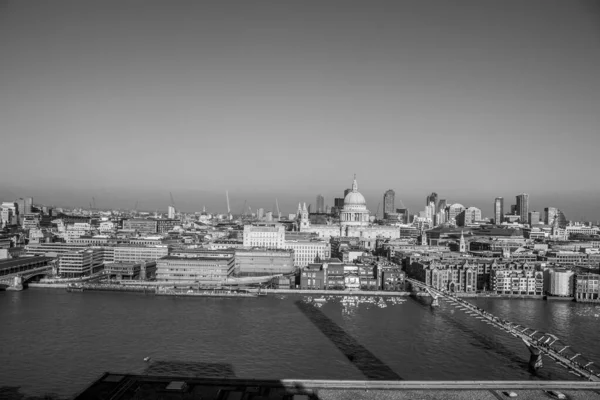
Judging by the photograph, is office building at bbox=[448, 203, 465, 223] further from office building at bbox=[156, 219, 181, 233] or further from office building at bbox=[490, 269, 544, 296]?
office building at bbox=[490, 269, 544, 296]

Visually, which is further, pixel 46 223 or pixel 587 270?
pixel 46 223

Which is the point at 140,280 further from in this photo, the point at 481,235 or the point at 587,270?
the point at 481,235

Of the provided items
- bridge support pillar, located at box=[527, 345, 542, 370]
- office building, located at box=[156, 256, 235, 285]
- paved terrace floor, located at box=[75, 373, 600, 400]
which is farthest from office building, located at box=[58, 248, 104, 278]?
bridge support pillar, located at box=[527, 345, 542, 370]

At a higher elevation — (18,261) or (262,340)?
(18,261)

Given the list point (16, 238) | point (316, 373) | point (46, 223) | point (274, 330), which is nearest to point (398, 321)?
point (274, 330)

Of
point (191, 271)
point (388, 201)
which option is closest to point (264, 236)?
point (191, 271)

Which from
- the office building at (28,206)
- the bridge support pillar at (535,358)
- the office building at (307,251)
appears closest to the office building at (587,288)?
the bridge support pillar at (535,358)

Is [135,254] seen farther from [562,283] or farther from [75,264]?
[562,283]
